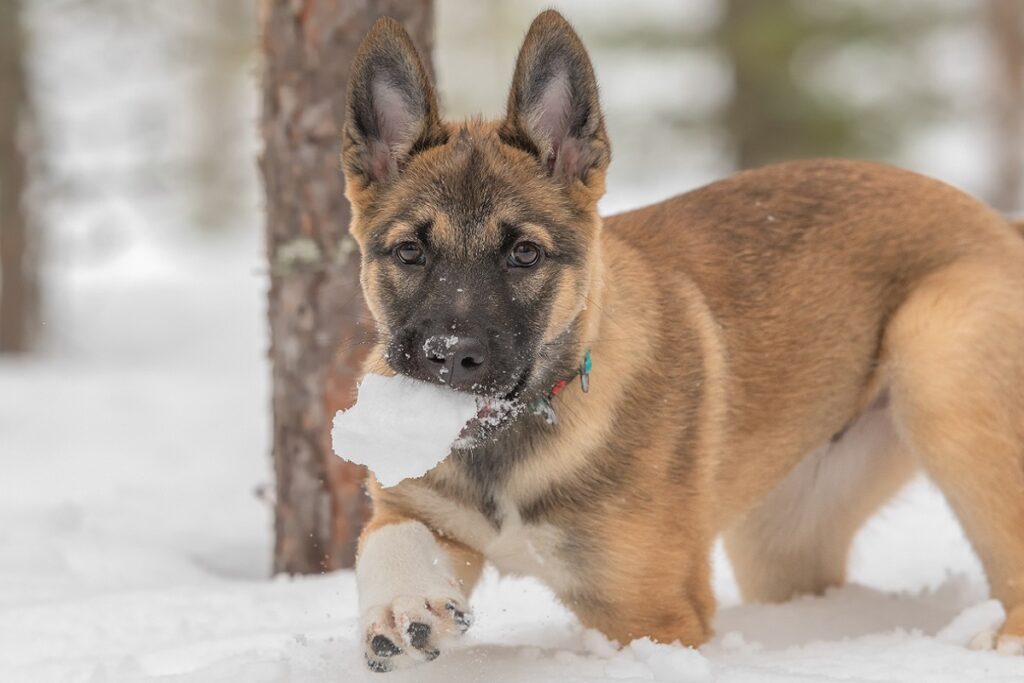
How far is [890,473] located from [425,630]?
2539 millimetres

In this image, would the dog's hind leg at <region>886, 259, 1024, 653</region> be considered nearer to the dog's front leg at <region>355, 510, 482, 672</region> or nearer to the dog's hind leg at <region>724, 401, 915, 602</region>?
the dog's hind leg at <region>724, 401, 915, 602</region>

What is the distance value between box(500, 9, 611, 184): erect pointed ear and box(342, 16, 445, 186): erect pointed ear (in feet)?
0.95

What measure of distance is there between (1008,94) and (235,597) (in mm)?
15766

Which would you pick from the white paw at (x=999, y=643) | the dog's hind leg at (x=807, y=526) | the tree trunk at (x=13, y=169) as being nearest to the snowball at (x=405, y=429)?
the white paw at (x=999, y=643)

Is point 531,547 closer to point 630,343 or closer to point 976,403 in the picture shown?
point 630,343

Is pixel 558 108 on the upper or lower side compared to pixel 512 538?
upper

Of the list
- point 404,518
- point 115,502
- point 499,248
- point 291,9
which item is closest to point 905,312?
point 499,248

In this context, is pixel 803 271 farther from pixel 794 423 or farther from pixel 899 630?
pixel 899 630

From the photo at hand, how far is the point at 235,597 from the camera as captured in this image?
5.45 meters

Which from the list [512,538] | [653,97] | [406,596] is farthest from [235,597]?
[653,97]

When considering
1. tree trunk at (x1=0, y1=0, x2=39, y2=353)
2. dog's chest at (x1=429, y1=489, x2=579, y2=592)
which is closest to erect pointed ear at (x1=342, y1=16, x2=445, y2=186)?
dog's chest at (x1=429, y1=489, x2=579, y2=592)

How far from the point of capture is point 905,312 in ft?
15.7

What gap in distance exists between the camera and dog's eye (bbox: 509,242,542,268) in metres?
4.03

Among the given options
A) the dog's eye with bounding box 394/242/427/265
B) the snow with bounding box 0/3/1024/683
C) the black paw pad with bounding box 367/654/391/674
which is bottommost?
the snow with bounding box 0/3/1024/683
